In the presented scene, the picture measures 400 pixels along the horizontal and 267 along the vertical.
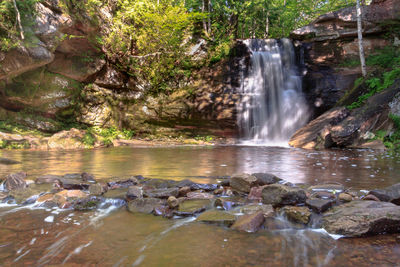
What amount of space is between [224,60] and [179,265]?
14.1 meters

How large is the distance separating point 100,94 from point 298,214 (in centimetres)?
1420

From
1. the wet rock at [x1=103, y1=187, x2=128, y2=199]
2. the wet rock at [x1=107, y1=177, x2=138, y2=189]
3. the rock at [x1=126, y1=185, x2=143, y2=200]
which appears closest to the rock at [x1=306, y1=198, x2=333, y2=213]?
the rock at [x1=126, y1=185, x2=143, y2=200]

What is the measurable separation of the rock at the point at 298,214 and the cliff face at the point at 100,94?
11726 mm

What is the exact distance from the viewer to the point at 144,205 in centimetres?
293

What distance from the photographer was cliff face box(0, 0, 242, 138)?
41.1 ft

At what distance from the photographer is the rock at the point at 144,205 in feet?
9.41

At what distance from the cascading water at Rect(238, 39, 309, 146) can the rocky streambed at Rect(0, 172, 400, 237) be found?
10.4 m

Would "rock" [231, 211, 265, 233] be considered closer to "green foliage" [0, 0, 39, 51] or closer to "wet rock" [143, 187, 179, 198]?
"wet rock" [143, 187, 179, 198]

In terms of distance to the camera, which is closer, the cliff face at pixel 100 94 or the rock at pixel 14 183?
the rock at pixel 14 183

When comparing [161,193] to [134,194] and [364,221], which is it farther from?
[364,221]

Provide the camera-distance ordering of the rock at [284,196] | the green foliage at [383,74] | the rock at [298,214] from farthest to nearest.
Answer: the green foliage at [383,74]
the rock at [284,196]
the rock at [298,214]

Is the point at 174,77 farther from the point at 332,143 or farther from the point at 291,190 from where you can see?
the point at 291,190

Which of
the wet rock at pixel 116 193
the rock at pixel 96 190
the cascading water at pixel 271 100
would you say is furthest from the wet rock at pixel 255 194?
the cascading water at pixel 271 100

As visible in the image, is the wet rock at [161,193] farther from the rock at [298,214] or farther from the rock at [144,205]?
the rock at [298,214]
